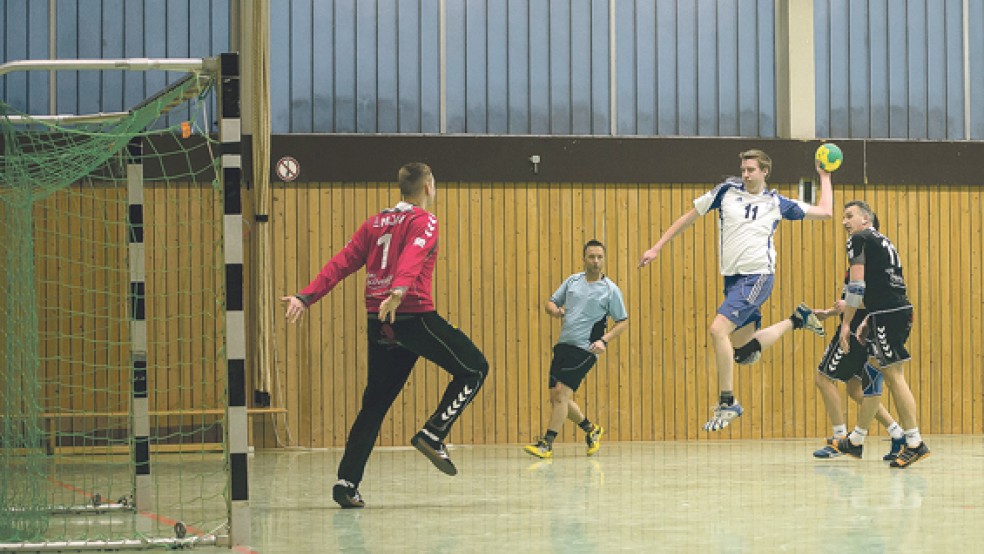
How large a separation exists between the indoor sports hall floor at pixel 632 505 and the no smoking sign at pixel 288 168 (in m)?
3.23

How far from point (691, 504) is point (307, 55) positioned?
26.5 ft

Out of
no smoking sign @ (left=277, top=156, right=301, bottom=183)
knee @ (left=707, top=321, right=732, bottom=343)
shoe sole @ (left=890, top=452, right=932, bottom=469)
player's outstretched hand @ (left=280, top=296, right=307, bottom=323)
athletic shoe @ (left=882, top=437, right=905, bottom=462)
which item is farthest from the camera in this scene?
no smoking sign @ (left=277, top=156, right=301, bottom=183)

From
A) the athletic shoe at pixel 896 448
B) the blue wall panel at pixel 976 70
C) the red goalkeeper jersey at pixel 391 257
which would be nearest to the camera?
the red goalkeeper jersey at pixel 391 257

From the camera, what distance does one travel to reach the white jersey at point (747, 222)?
32.7 ft

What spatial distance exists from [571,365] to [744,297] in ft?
8.09

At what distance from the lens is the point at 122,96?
13.9 m

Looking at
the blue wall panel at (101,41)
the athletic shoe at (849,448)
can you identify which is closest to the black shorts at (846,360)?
the athletic shoe at (849,448)

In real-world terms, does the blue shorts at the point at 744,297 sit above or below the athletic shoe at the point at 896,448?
above

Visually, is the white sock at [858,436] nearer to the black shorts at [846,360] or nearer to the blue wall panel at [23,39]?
the black shorts at [846,360]

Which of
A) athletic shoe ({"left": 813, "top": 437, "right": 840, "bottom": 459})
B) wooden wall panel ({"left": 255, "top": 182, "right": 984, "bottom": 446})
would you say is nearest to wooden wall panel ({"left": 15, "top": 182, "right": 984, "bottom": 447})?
wooden wall panel ({"left": 255, "top": 182, "right": 984, "bottom": 446})

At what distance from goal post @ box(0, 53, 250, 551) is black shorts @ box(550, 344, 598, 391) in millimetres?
3064

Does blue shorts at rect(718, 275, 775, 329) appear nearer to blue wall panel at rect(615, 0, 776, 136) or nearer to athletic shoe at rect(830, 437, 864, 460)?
athletic shoe at rect(830, 437, 864, 460)

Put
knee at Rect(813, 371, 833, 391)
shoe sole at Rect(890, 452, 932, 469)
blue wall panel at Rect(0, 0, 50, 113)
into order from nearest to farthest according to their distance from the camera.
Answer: shoe sole at Rect(890, 452, 932, 469)
knee at Rect(813, 371, 833, 391)
blue wall panel at Rect(0, 0, 50, 113)

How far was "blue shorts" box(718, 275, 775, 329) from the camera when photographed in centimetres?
987
